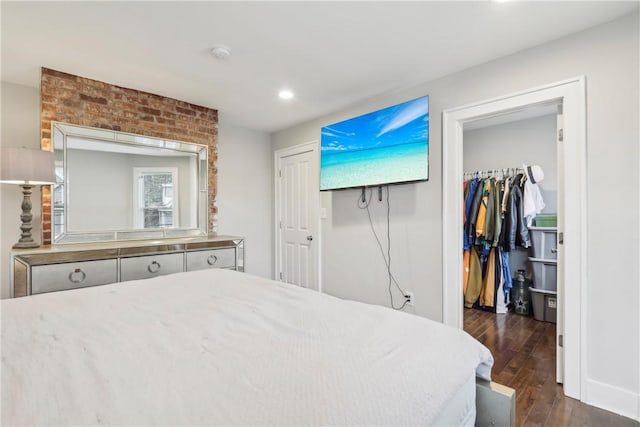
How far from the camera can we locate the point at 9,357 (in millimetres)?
863

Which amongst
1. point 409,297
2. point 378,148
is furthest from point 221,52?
point 409,297

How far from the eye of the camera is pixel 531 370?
2264 mm

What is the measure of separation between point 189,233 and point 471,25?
10.1 ft

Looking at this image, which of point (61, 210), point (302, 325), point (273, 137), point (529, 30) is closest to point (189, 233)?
point (61, 210)

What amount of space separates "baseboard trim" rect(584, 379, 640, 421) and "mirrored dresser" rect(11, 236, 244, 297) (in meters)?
2.91

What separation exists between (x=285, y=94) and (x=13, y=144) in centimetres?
242

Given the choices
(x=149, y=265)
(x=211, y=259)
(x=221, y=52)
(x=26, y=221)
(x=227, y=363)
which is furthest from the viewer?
(x=211, y=259)

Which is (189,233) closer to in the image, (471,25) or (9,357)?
(9,357)

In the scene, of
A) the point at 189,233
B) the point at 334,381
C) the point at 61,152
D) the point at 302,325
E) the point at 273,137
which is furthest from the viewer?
the point at 273,137

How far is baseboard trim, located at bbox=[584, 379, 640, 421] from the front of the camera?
1.74m

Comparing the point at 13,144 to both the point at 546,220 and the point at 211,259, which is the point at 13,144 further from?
the point at 546,220

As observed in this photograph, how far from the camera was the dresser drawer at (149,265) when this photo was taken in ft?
8.07

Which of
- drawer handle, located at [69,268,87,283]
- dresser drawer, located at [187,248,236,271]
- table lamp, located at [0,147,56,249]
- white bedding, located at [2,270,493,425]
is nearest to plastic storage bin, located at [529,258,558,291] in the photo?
white bedding, located at [2,270,493,425]

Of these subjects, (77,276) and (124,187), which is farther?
(124,187)
